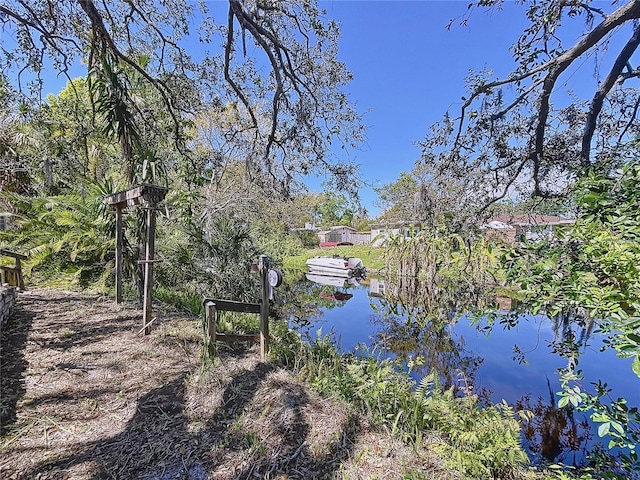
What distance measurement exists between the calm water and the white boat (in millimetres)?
6154

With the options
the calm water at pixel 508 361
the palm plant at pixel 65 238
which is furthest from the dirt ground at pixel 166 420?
the palm plant at pixel 65 238

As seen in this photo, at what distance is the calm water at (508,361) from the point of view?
3.39 metres

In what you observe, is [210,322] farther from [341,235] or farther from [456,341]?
[341,235]

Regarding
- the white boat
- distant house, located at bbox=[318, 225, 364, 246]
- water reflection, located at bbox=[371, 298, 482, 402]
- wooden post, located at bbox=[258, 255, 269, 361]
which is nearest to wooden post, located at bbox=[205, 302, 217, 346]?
wooden post, located at bbox=[258, 255, 269, 361]

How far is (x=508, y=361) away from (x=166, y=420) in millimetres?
5191

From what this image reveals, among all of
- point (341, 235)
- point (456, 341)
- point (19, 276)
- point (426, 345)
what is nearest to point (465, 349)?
point (456, 341)

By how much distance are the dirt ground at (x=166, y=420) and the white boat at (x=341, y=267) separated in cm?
1165

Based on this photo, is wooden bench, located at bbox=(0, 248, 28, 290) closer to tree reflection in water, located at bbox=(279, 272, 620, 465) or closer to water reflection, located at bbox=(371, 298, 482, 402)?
tree reflection in water, located at bbox=(279, 272, 620, 465)

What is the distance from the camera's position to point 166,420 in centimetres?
231

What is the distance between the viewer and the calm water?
11.1ft

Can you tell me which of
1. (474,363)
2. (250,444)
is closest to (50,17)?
(250,444)

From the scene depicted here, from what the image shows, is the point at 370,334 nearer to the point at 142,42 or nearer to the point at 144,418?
the point at 144,418

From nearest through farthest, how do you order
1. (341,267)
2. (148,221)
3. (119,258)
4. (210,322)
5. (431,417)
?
(431,417) < (210,322) < (148,221) < (119,258) < (341,267)

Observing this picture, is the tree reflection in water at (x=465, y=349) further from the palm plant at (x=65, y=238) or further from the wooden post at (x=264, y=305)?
the palm plant at (x=65, y=238)
